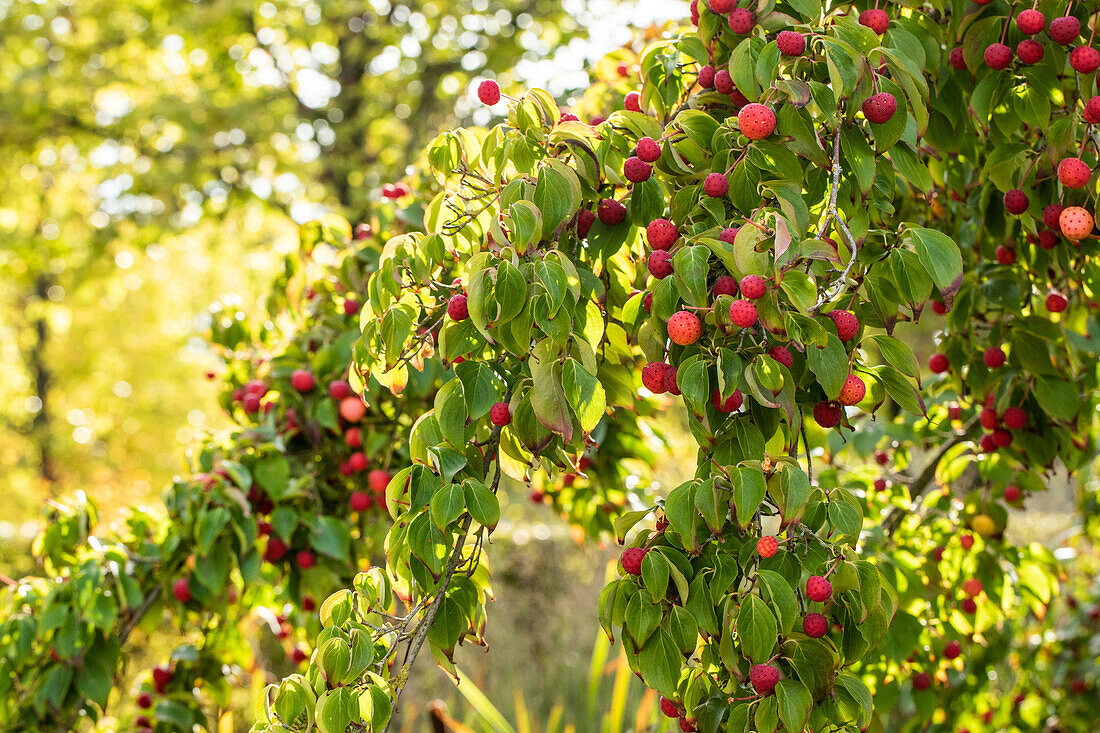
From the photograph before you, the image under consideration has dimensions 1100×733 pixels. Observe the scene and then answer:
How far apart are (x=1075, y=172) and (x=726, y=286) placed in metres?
0.50

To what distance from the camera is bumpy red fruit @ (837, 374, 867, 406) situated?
980 mm

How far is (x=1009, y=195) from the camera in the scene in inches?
48.7

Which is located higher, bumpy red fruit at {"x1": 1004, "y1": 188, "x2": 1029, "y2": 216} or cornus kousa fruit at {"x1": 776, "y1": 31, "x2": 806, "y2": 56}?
cornus kousa fruit at {"x1": 776, "y1": 31, "x2": 806, "y2": 56}

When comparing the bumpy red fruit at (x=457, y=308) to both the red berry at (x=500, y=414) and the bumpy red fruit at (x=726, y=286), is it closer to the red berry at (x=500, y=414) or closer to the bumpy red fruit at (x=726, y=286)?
the red berry at (x=500, y=414)

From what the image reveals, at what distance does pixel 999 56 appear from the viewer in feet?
3.79

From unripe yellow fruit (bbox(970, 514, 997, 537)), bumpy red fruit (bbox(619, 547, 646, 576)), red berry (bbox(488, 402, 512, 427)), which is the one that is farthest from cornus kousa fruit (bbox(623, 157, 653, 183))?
unripe yellow fruit (bbox(970, 514, 997, 537))

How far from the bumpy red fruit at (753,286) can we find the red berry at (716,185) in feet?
0.58

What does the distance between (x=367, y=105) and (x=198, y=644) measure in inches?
140

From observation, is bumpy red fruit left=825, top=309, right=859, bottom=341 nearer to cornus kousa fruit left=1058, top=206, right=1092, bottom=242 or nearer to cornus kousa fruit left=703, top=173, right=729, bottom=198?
cornus kousa fruit left=703, top=173, right=729, bottom=198

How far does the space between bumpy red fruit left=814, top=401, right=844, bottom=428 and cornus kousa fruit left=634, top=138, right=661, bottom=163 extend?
14.2 inches

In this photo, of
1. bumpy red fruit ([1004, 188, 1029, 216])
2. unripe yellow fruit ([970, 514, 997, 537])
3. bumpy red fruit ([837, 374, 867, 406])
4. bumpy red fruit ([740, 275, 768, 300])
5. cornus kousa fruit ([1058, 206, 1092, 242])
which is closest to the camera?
bumpy red fruit ([740, 275, 768, 300])

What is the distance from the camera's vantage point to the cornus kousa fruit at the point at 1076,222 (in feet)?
3.56

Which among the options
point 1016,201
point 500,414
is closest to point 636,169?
point 500,414

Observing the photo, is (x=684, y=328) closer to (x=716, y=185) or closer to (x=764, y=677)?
(x=716, y=185)
